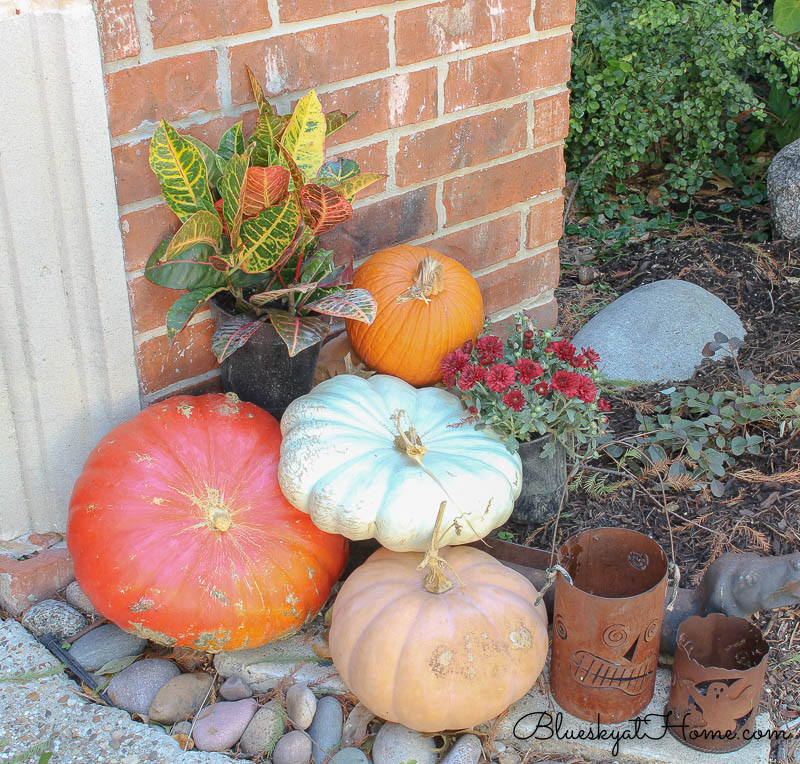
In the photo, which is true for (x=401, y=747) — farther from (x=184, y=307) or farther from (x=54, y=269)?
(x=54, y=269)

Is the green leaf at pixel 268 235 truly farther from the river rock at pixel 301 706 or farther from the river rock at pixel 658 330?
the river rock at pixel 658 330

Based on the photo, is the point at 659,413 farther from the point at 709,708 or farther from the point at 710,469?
the point at 709,708

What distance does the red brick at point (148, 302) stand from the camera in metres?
1.95

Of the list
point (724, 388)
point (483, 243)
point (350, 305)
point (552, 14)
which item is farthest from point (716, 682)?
point (552, 14)

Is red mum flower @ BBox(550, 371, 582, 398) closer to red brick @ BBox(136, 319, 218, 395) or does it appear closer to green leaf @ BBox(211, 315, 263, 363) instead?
green leaf @ BBox(211, 315, 263, 363)

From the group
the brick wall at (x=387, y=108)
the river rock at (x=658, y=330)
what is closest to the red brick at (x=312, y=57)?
the brick wall at (x=387, y=108)

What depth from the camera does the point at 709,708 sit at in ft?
5.45

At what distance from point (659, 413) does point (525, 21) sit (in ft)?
3.47

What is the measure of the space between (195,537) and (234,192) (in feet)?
2.15

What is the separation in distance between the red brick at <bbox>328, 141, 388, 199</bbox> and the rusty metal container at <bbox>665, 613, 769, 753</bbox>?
117 cm

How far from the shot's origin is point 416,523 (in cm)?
179

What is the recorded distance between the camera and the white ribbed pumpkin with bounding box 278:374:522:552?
1795 mm

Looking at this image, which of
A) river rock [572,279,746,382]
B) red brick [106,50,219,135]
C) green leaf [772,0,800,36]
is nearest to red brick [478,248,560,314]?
river rock [572,279,746,382]

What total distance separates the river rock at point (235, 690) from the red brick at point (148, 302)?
73cm
